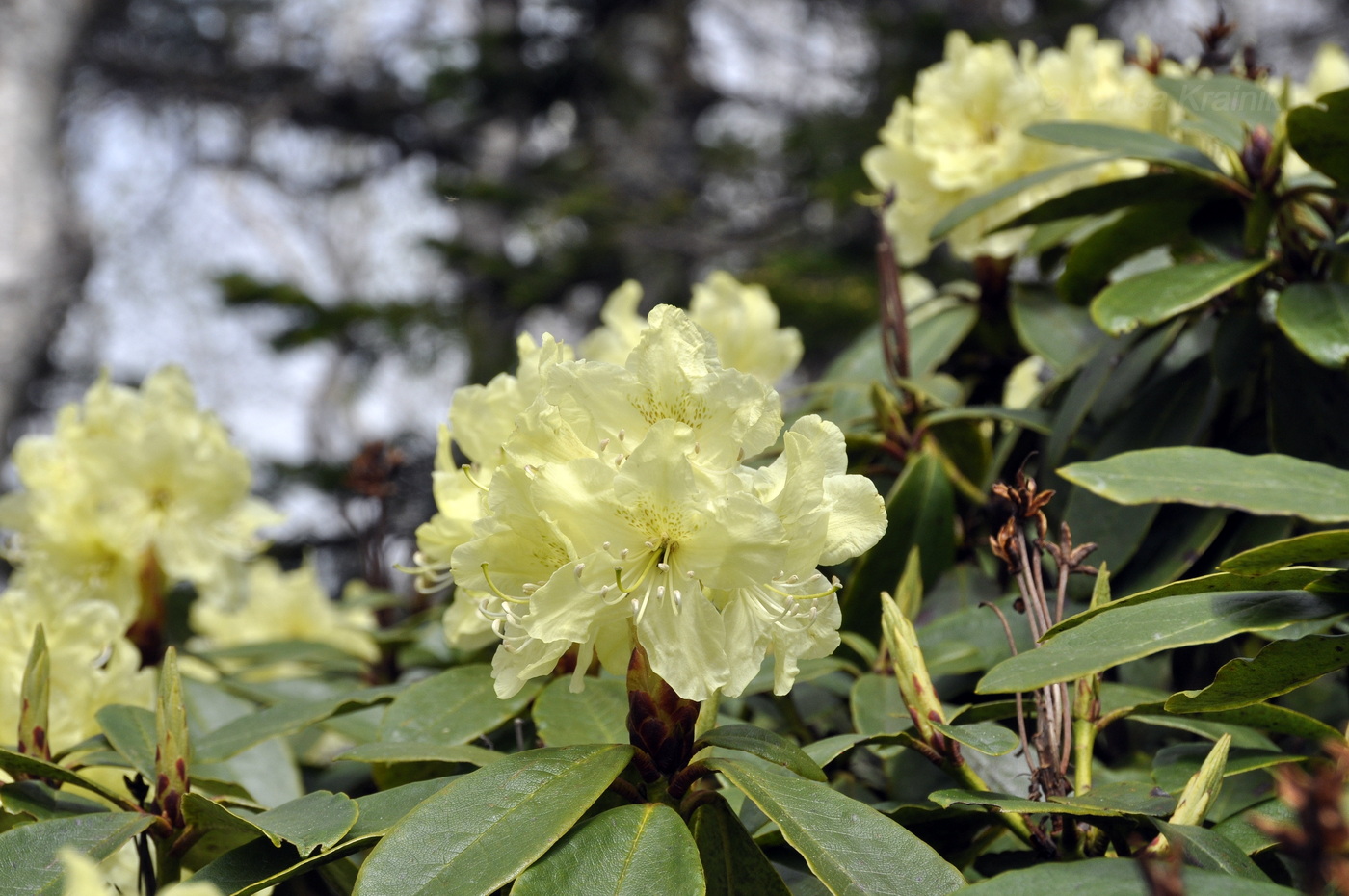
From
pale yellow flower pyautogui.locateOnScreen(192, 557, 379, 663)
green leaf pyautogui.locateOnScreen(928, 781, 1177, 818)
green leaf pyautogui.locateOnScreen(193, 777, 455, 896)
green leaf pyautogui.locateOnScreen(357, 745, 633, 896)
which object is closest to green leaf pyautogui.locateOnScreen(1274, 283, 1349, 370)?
green leaf pyautogui.locateOnScreen(928, 781, 1177, 818)

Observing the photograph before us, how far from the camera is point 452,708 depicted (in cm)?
102

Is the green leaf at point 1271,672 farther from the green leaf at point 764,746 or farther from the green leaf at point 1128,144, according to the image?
the green leaf at point 1128,144

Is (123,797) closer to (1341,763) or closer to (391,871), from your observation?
(391,871)

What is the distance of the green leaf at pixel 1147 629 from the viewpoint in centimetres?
73

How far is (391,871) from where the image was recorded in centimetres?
65

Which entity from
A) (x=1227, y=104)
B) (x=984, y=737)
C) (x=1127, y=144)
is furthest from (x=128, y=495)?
(x=1227, y=104)

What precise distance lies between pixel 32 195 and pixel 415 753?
4421 mm

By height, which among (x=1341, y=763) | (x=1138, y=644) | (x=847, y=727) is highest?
(x=1341, y=763)

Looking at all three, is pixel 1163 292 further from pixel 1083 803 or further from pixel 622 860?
pixel 622 860

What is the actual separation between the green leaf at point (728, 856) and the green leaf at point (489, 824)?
0.26ft

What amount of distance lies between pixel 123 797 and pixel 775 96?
6771 mm

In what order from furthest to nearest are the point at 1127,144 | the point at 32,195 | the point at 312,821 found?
the point at 32,195 < the point at 1127,144 < the point at 312,821

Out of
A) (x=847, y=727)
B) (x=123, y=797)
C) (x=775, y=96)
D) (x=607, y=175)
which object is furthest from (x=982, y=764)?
(x=775, y=96)

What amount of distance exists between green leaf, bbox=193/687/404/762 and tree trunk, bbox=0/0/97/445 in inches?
148
